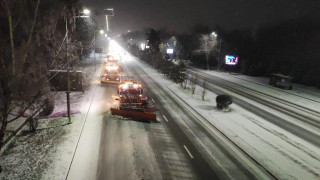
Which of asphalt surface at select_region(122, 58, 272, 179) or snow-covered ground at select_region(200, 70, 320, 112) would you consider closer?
asphalt surface at select_region(122, 58, 272, 179)

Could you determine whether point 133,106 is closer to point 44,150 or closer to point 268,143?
point 44,150

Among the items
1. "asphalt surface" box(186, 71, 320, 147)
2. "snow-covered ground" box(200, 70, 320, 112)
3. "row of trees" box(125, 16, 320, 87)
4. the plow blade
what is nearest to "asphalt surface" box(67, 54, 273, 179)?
the plow blade

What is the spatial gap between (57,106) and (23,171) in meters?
12.7

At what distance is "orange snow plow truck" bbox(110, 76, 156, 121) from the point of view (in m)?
21.0

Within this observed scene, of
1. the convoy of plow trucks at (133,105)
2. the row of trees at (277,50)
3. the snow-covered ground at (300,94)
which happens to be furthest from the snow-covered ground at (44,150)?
the row of trees at (277,50)

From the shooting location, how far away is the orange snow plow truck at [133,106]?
20953 mm

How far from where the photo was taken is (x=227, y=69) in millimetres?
65062

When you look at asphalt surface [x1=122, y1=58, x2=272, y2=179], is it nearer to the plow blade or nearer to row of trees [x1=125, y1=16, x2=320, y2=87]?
the plow blade

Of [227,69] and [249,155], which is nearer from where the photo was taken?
[249,155]

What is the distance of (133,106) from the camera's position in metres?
22.4

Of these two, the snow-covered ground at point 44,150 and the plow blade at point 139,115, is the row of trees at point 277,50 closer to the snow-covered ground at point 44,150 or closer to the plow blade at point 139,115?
the plow blade at point 139,115

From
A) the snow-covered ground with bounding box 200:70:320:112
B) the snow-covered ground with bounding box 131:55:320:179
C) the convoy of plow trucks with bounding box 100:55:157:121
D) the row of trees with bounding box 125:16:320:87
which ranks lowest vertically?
the snow-covered ground with bounding box 131:55:320:179

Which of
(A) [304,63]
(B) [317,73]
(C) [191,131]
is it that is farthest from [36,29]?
(A) [304,63]

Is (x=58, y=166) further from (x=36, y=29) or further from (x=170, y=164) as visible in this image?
(x=36, y=29)
